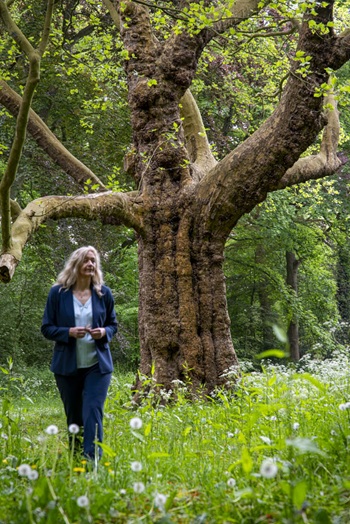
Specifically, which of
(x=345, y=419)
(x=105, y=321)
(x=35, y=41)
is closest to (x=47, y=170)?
(x=35, y=41)

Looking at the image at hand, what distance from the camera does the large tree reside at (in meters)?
8.34

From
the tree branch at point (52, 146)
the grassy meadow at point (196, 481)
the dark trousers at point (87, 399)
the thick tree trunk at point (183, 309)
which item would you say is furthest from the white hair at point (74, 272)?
the tree branch at point (52, 146)

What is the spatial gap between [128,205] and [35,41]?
7217mm

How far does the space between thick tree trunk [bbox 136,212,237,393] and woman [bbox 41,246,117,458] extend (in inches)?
152

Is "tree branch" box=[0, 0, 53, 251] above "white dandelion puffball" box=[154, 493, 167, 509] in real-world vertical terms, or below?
above

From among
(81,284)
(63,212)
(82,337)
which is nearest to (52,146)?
(63,212)

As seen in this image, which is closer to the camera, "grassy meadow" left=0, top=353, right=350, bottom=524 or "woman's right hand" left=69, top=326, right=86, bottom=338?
"grassy meadow" left=0, top=353, right=350, bottom=524

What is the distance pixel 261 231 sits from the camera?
20.8m

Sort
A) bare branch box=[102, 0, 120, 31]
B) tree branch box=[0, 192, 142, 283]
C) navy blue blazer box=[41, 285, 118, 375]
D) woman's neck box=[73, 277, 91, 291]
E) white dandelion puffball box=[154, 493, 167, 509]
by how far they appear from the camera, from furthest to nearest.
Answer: bare branch box=[102, 0, 120, 31], tree branch box=[0, 192, 142, 283], woman's neck box=[73, 277, 91, 291], navy blue blazer box=[41, 285, 118, 375], white dandelion puffball box=[154, 493, 167, 509]

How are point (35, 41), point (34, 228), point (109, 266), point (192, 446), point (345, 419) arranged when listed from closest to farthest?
point (345, 419) → point (192, 446) → point (34, 228) → point (35, 41) → point (109, 266)

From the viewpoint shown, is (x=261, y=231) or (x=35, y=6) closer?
(x=35, y=6)

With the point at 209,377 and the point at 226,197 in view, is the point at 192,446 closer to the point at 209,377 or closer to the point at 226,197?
the point at 209,377

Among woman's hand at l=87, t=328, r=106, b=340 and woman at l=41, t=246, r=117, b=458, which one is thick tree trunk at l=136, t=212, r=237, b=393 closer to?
woman at l=41, t=246, r=117, b=458

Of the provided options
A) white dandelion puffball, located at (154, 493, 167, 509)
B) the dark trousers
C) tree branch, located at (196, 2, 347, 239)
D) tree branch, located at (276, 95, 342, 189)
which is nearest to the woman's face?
the dark trousers
